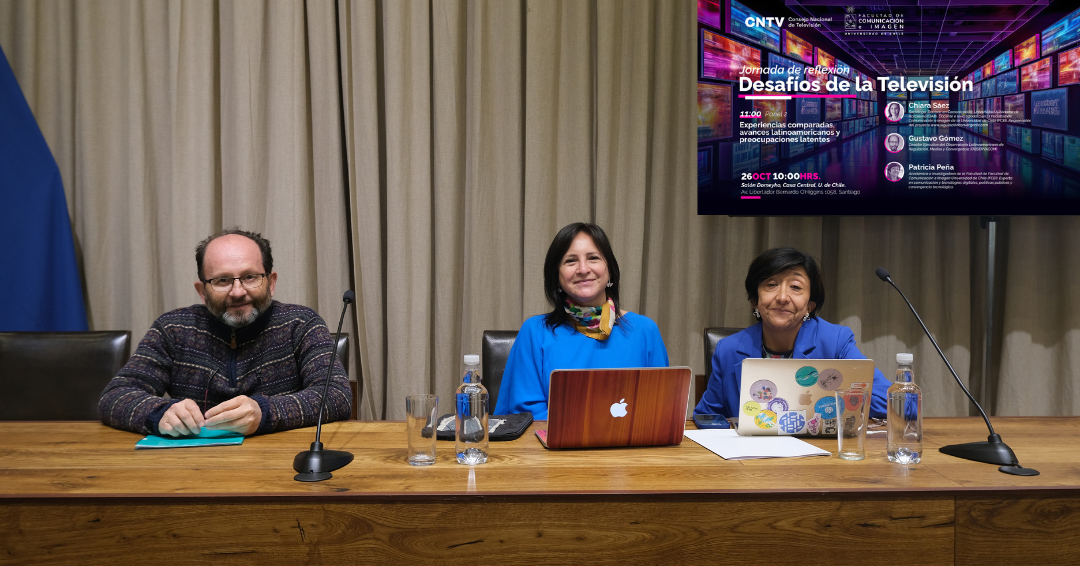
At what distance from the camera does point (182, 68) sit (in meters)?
3.12

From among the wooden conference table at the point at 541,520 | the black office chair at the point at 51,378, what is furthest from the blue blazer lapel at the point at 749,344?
the black office chair at the point at 51,378

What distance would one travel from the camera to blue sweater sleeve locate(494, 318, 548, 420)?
2.12 metres

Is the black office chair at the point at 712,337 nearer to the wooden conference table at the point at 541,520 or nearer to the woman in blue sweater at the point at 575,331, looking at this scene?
the woman in blue sweater at the point at 575,331

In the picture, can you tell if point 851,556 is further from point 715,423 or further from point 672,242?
point 672,242

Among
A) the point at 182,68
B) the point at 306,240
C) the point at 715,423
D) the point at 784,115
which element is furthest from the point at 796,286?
the point at 182,68

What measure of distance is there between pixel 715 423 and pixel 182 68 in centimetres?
276

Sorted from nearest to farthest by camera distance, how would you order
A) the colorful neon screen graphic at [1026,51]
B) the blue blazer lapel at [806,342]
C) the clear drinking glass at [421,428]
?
the clear drinking glass at [421,428]
the blue blazer lapel at [806,342]
the colorful neon screen graphic at [1026,51]

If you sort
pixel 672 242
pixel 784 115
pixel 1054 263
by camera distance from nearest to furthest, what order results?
pixel 784 115, pixel 1054 263, pixel 672 242

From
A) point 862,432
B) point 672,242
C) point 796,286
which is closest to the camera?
point 862,432

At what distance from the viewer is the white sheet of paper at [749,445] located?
4.95ft

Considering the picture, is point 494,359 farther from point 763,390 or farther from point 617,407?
point 763,390

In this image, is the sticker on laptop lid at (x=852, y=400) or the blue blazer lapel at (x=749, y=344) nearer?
the sticker on laptop lid at (x=852, y=400)

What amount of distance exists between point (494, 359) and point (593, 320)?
38cm

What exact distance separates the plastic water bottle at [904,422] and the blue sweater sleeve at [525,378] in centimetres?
95
